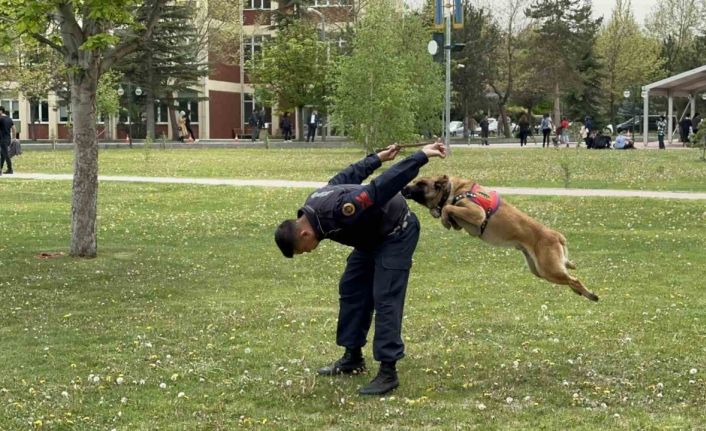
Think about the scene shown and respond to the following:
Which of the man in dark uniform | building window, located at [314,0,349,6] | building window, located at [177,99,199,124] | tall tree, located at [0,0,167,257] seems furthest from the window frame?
the man in dark uniform

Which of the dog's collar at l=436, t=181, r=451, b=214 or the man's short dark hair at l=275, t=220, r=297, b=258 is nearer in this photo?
the man's short dark hair at l=275, t=220, r=297, b=258

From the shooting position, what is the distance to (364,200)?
5.54 metres

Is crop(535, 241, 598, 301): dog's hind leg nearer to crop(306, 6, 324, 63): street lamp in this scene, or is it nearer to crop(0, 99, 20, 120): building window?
crop(306, 6, 324, 63): street lamp

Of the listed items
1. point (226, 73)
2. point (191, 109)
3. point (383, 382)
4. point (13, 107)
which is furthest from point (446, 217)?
point (13, 107)

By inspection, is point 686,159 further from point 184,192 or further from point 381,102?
point 184,192

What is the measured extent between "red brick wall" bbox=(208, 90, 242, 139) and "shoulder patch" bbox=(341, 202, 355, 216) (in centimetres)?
6576

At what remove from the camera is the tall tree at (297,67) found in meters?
52.6

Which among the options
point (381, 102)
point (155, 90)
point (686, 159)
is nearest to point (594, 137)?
point (686, 159)

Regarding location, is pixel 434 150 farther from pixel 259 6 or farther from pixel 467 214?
pixel 259 6

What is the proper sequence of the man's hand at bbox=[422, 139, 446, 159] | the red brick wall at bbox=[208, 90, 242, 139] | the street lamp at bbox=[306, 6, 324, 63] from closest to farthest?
1. the man's hand at bbox=[422, 139, 446, 159]
2. the street lamp at bbox=[306, 6, 324, 63]
3. the red brick wall at bbox=[208, 90, 242, 139]

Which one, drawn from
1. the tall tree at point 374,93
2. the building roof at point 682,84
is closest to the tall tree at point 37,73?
the tall tree at point 374,93

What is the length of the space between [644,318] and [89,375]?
477 cm

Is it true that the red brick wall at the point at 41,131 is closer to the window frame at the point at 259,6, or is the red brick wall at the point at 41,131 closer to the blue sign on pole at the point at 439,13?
the window frame at the point at 259,6

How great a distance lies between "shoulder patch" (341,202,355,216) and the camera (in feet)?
18.1
